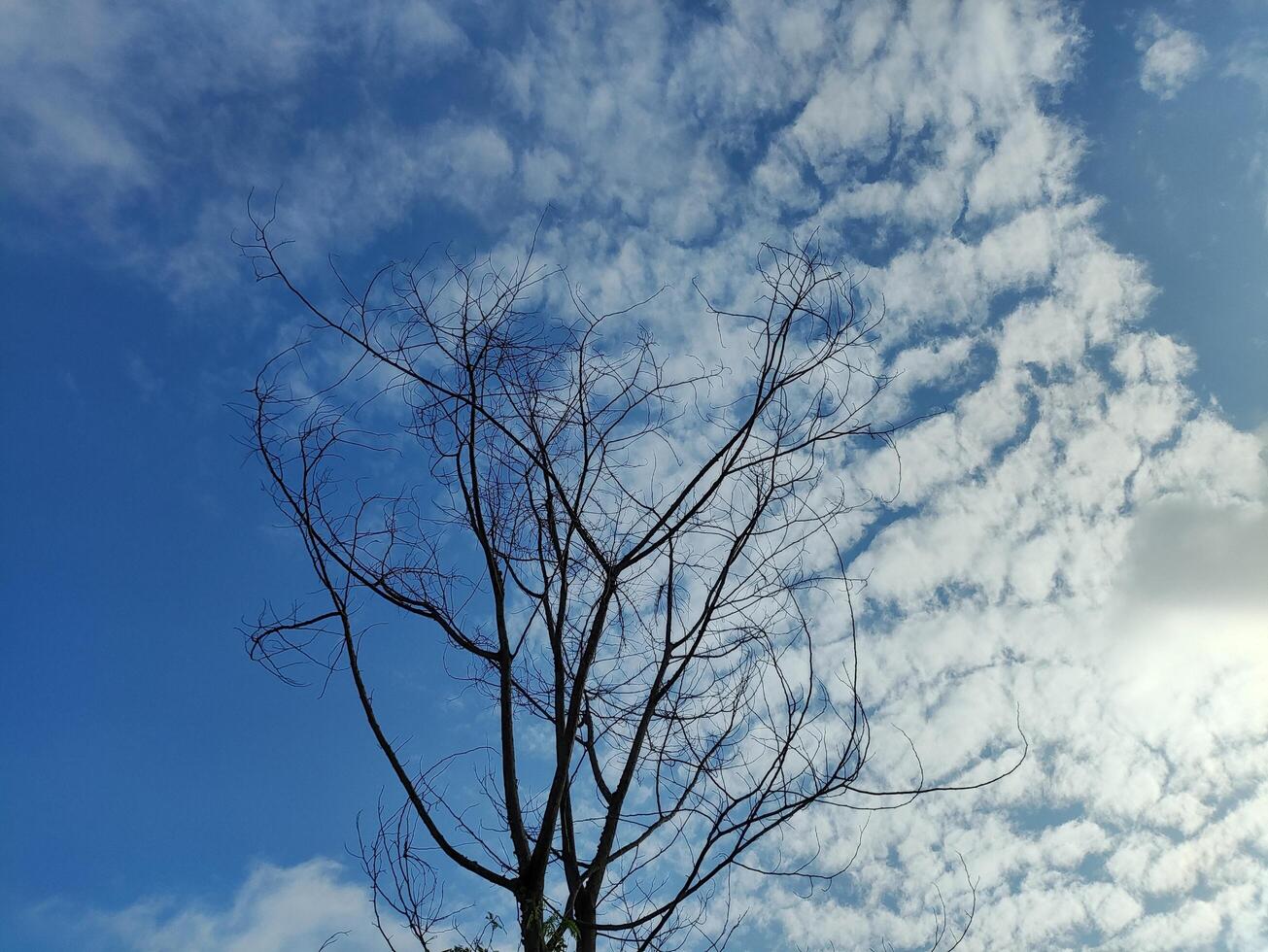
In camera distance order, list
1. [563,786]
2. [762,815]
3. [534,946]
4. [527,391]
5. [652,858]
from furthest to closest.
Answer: [527,391], [652,858], [762,815], [563,786], [534,946]

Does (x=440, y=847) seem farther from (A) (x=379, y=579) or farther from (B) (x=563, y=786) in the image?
(A) (x=379, y=579)

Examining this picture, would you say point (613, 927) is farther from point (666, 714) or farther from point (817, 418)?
point (817, 418)

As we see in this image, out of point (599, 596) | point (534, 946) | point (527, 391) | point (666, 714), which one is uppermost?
point (527, 391)

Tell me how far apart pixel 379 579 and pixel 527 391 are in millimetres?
1056

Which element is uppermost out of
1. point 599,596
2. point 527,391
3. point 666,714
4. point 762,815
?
point 527,391

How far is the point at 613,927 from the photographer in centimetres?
343

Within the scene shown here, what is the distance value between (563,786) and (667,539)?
3.67ft

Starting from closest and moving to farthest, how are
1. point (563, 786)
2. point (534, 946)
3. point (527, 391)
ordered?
point (534, 946), point (563, 786), point (527, 391)

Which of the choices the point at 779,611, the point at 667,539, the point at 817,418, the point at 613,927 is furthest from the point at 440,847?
the point at 817,418

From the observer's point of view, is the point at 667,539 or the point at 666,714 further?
the point at 666,714

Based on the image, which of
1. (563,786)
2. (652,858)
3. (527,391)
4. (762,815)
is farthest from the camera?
(527,391)

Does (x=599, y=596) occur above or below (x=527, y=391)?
below

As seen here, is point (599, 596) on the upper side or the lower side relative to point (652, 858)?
upper

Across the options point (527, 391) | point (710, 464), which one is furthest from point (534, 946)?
point (527, 391)
